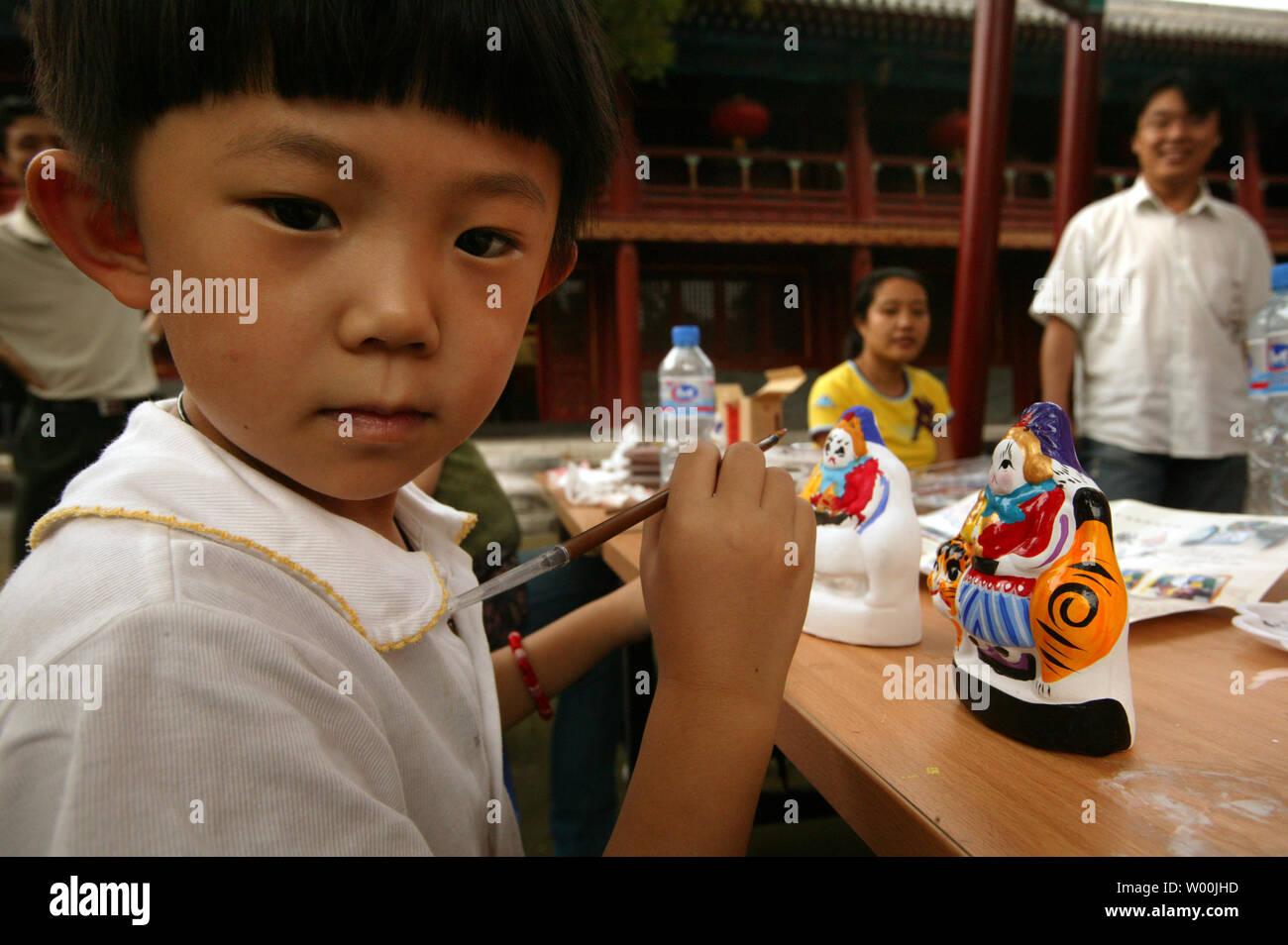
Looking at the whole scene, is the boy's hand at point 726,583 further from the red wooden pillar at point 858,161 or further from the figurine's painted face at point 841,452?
the red wooden pillar at point 858,161

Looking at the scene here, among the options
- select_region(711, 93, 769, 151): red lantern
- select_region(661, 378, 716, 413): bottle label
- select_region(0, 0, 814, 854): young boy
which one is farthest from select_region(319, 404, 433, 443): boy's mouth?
select_region(711, 93, 769, 151): red lantern

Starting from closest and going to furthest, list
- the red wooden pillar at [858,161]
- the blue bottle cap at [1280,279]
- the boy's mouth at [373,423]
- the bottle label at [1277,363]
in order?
the boy's mouth at [373,423], the bottle label at [1277,363], the blue bottle cap at [1280,279], the red wooden pillar at [858,161]

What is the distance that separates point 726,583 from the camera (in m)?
0.54

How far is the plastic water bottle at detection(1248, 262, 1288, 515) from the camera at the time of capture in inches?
42.9

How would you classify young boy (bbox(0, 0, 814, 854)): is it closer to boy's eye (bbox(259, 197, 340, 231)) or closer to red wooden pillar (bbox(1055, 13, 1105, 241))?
boy's eye (bbox(259, 197, 340, 231))

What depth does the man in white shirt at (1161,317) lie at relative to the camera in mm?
2121

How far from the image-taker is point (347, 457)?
0.50 meters

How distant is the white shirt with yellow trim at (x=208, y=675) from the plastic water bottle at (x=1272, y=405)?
123 centimetres

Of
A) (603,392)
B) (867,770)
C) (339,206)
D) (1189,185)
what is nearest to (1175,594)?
(867,770)

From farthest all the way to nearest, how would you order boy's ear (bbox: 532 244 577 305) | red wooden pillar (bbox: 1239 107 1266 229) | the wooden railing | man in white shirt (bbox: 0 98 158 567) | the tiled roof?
red wooden pillar (bbox: 1239 107 1266 229), the wooden railing, the tiled roof, man in white shirt (bbox: 0 98 158 567), boy's ear (bbox: 532 244 577 305)

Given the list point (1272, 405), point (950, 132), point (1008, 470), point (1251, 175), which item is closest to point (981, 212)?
point (1272, 405)

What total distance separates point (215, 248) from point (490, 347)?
176mm

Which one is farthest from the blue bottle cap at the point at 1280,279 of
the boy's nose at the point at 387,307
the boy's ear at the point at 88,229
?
the boy's ear at the point at 88,229
